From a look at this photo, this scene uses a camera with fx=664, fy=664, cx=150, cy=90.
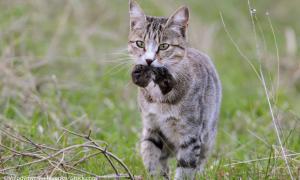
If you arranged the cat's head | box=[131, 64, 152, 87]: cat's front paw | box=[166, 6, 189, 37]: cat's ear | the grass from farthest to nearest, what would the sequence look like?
the grass
box=[166, 6, 189, 37]: cat's ear
the cat's head
box=[131, 64, 152, 87]: cat's front paw

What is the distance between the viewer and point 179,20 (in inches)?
233

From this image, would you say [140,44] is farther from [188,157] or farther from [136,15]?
[188,157]

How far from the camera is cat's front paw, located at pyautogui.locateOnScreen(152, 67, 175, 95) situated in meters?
5.65

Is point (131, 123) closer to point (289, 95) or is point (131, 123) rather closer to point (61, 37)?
point (61, 37)

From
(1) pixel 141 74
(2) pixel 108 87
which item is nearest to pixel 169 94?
(1) pixel 141 74

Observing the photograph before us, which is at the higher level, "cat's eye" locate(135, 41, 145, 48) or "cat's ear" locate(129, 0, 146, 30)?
"cat's ear" locate(129, 0, 146, 30)

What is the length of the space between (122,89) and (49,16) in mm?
2088

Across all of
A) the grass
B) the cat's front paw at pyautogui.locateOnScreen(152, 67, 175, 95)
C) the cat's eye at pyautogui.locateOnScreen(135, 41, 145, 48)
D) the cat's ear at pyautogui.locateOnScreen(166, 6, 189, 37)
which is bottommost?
the grass

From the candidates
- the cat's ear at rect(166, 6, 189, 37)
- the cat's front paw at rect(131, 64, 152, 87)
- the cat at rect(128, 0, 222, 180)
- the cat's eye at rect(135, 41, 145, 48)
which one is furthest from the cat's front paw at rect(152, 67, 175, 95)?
the cat's ear at rect(166, 6, 189, 37)

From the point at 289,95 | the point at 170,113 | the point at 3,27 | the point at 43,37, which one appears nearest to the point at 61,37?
the point at 43,37

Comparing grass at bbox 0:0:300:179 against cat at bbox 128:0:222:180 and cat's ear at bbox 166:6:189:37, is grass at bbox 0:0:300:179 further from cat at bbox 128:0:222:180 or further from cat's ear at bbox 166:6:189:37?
cat's ear at bbox 166:6:189:37

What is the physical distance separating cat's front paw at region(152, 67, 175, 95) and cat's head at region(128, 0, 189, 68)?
61 mm

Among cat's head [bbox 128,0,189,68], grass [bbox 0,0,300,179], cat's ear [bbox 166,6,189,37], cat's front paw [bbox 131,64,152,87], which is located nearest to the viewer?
cat's front paw [bbox 131,64,152,87]

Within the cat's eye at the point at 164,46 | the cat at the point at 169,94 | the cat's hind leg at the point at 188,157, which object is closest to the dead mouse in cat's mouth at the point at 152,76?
the cat at the point at 169,94
